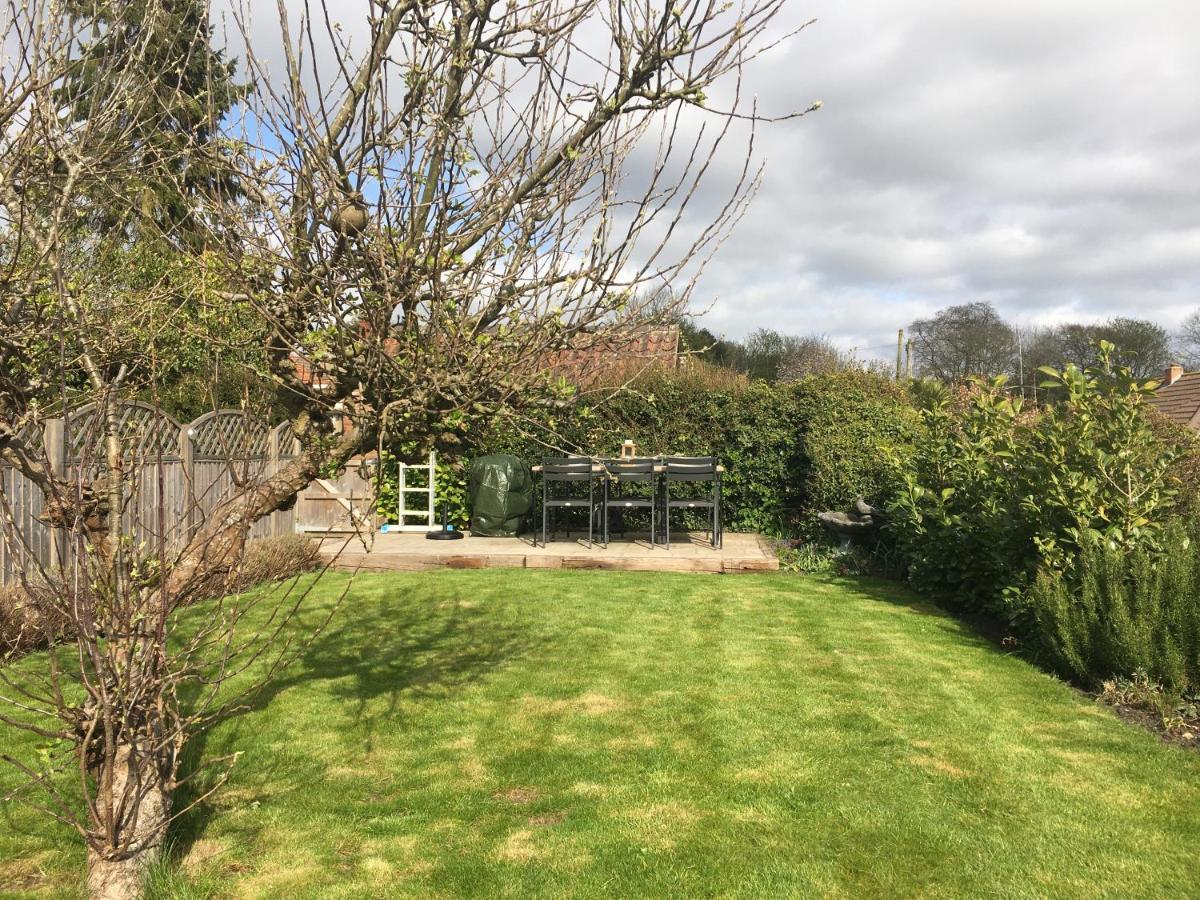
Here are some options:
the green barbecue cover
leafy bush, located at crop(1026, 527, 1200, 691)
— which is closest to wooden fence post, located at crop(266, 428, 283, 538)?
the green barbecue cover

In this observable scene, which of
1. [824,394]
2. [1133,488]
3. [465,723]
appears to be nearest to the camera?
[465,723]

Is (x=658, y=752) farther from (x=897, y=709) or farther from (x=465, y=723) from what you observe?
(x=897, y=709)

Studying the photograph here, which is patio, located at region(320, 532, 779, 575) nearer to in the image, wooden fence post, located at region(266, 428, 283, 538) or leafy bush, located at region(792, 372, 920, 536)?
wooden fence post, located at region(266, 428, 283, 538)

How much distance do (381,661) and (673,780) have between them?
106 inches

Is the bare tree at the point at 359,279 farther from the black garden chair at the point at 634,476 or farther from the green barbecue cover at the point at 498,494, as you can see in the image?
the green barbecue cover at the point at 498,494

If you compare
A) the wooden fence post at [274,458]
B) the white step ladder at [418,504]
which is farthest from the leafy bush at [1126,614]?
the wooden fence post at [274,458]

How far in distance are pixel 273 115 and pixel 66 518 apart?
1710mm

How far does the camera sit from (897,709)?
465 centimetres

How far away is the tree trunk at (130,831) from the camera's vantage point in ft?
8.54

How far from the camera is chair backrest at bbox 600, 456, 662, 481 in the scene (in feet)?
30.9

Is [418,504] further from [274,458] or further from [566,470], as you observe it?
[566,470]

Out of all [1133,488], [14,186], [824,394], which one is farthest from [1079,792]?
[824,394]

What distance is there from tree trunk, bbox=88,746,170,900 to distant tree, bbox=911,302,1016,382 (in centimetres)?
3926

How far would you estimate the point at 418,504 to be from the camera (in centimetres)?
1197
